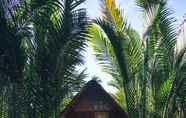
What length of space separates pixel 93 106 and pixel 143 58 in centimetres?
1009

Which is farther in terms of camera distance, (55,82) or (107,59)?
(107,59)

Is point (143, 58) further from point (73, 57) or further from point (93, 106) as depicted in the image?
point (93, 106)

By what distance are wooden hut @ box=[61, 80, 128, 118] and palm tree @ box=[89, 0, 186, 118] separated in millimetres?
8339

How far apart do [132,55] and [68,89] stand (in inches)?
59.6

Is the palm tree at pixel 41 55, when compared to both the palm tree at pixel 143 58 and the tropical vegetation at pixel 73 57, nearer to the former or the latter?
the tropical vegetation at pixel 73 57

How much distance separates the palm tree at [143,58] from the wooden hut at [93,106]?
8339 millimetres

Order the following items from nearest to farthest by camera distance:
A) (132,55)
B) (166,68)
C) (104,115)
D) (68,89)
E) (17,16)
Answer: (17,16), (68,89), (132,55), (166,68), (104,115)

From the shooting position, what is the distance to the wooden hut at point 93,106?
18.8 meters

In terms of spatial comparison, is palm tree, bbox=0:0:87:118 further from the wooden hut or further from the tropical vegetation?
the wooden hut

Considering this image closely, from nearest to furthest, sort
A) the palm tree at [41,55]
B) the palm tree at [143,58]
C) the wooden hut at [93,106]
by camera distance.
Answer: the palm tree at [41,55]
the palm tree at [143,58]
the wooden hut at [93,106]

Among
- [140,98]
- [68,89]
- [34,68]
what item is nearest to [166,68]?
[140,98]

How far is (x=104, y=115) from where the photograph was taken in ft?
63.4

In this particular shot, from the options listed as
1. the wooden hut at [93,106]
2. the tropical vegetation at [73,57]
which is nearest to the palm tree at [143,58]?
the tropical vegetation at [73,57]

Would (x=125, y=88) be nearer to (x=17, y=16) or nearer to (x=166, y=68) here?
(x=166, y=68)
